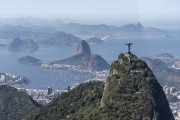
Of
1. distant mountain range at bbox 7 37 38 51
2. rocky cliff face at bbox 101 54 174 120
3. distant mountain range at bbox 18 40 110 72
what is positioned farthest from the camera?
distant mountain range at bbox 7 37 38 51

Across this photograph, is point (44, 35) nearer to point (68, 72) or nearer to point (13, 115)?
point (68, 72)

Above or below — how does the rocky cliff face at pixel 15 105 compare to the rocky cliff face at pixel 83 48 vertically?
below

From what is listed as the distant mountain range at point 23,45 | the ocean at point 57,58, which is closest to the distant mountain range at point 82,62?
the ocean at point 57,58

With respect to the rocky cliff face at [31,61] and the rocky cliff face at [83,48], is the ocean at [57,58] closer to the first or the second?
the rocky cliff face at [31,61]

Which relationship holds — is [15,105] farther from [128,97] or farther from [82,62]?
[82,62]

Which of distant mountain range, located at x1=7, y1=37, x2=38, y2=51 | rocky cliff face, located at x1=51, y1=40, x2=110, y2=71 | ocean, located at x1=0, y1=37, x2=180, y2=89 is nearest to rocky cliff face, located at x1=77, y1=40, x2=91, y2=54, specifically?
rocky cliff face, located at x1=51, y1=40, x2=110, y2=71

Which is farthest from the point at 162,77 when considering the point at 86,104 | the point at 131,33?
the point at 131,33

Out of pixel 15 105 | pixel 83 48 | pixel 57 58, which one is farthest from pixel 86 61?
pixel 15 105

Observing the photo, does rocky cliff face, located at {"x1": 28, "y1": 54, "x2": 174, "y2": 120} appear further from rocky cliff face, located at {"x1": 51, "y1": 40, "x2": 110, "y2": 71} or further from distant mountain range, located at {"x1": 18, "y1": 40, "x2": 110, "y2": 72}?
distant mountain range, located at {"x1": 18, "y1": 40, "x2": 110, "y2": 72}
